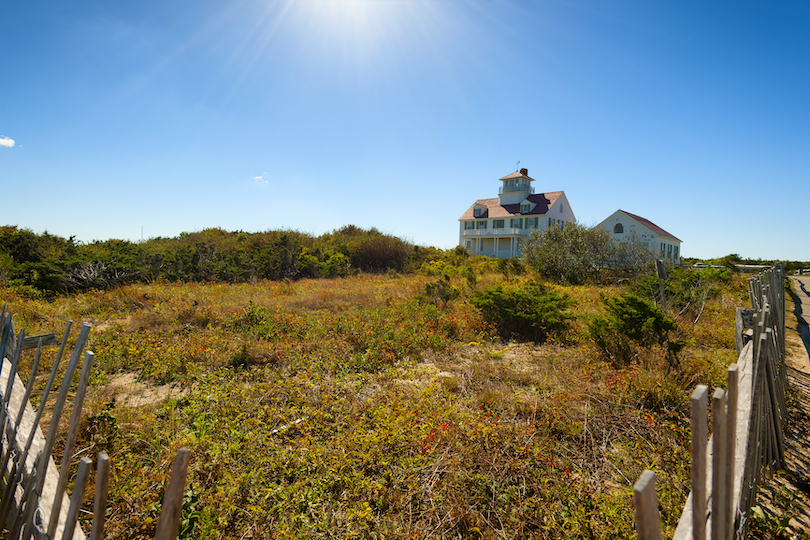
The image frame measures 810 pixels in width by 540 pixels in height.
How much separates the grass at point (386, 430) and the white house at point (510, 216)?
27540 millimetres

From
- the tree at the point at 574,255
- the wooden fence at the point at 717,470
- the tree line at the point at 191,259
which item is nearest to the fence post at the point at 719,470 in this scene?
the wooden fence at the point at 717,470

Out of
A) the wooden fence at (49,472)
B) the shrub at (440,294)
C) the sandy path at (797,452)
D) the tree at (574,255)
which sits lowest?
the sandy path at (797,452)

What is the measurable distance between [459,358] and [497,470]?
2795mm

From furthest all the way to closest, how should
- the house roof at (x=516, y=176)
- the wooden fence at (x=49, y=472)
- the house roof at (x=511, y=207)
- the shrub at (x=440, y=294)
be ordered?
the house roof at (x=516, y=176) < the house roof at (x=511, y=207) < the shrub at (x=440, y=294) < the wooden fence at (x=49, y=472)

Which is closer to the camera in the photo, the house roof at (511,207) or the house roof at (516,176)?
the house roof at (511,207)

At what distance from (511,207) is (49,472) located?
3577 centimetres

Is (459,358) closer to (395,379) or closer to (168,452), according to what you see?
(395,379)

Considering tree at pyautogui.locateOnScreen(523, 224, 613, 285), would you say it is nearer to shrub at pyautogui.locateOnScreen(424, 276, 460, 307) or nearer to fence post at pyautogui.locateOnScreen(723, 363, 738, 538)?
shrub at pyautogui.locateOnScreen(424, 276, 460, 307)

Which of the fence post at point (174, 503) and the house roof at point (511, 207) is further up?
the house roof at point (511, 207)

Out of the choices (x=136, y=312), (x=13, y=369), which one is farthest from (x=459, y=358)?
(x=136, y=312)

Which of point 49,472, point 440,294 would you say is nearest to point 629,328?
point 440,294

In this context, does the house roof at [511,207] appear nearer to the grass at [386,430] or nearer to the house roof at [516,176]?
the house roof at [516,176]

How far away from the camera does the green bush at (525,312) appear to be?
7.00 meters

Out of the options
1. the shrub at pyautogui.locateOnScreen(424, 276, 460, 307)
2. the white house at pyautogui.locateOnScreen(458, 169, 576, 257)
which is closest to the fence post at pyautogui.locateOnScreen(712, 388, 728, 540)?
the shrub at pyautogui.locateOnScreen(424, 276, 460, 307)
